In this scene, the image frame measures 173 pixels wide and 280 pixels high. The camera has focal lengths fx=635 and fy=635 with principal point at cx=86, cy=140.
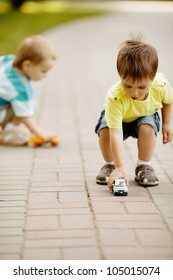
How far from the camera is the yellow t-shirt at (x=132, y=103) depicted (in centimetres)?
414

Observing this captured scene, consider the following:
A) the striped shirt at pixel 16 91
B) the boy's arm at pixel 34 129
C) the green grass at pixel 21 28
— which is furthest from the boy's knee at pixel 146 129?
the green grass at pixel 21 28

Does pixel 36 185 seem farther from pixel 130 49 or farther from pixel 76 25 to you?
pixel 76 25

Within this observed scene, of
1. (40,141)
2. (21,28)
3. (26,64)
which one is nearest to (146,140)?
(40,141)

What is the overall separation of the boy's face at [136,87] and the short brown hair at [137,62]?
0.03 metres

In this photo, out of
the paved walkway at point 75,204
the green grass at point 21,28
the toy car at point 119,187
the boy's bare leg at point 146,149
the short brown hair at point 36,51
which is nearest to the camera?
the paved walkway at point 75,204

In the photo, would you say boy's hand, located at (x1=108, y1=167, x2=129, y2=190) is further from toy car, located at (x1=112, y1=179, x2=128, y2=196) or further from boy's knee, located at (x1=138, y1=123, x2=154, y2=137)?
boy's knee, located at (x1=138, y1=123, x2=154, y2=137)

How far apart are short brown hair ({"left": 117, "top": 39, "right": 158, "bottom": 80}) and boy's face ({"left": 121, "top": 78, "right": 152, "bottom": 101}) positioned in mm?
29

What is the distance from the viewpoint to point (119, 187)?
4.06m

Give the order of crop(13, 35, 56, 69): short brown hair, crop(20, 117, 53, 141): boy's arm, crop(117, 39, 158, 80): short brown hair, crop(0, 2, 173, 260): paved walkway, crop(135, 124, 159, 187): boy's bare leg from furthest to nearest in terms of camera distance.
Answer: crop(20, 117, 53, 141): boy's arm < crop(13, 35, 56, 69): short brown hair < crop(135, 124, 159, 187): boy's bare leg < crop(117, 39, 158, 80): short brown hair < crop(0, 2, 173, 260): paved walkway

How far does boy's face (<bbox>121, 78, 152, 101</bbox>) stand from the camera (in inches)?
154

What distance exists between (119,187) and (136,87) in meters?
0.65

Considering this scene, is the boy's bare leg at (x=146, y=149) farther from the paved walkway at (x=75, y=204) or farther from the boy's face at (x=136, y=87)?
the boy's face at (x=136, y=87)

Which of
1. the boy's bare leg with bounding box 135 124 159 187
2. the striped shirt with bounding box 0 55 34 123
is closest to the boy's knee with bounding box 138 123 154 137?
the boy's bare leg with bounding box 135 124 159 187

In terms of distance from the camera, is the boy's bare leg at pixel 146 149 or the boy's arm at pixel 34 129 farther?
the boy's arm at pixel 34 129
